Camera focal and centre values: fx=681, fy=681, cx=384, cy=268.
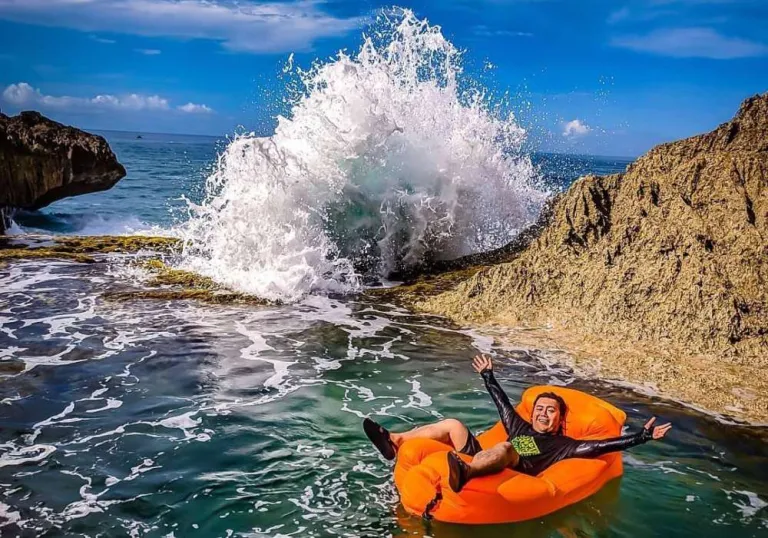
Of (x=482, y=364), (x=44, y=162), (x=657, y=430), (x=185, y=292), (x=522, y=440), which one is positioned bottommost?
(x=185, y=292)

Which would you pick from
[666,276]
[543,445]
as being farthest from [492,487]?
[666,276]

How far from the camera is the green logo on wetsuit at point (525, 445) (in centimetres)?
528

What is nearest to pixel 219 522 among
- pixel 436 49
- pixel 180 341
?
pixel 180 341

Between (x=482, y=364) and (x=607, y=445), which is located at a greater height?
(x=482, y=364)

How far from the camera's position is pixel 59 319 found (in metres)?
9.69

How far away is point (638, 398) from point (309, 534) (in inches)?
162

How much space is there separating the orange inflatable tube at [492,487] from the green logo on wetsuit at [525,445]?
11.0 inches

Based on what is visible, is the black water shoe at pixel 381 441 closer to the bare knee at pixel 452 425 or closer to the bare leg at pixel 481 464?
the bare knee at pixel 452 425

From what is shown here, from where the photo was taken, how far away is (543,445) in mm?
5320

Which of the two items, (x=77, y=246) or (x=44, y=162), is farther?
(x=44, y=162)

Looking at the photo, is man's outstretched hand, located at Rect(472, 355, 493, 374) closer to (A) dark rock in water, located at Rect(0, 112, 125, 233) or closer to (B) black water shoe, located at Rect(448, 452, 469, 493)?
(B) black water shoe, located at Rect(448, 452, 469, 493)

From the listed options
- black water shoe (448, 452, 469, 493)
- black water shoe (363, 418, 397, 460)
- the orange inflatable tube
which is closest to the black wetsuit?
the orange inflatable tube

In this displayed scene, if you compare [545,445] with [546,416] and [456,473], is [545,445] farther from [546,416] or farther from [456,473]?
[456,473]

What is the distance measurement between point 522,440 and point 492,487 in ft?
2.87
